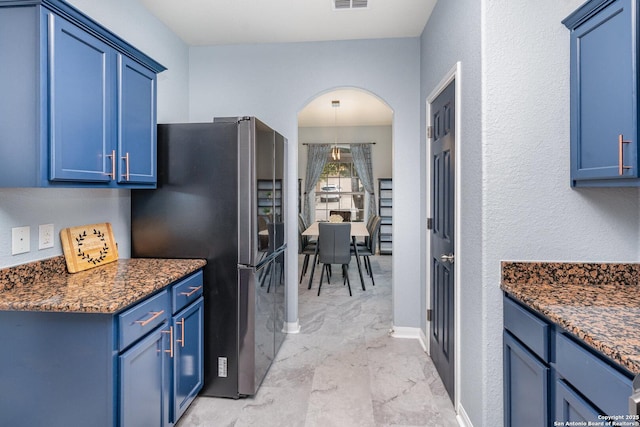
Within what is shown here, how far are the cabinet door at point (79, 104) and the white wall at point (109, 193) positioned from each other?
355 millimetres

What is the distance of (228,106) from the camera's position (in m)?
3.29

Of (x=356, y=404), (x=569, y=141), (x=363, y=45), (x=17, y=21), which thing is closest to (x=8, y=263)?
(x=17, y=21)

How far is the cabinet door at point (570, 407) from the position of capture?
105 cm

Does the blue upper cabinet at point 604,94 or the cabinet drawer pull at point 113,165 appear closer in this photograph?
the blue upper cabinet at point 604,94

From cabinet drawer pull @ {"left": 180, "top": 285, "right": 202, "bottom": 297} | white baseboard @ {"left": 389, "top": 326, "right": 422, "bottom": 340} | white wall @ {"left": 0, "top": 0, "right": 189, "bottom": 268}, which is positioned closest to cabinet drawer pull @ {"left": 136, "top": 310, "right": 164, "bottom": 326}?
cabinet drawer pull @ {"left": 180, "top": 285, "right": 202, "bottom": 297}

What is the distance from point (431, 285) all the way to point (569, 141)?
1.52 meters

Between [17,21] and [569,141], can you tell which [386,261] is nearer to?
[569,141]

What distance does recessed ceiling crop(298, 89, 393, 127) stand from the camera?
540cm

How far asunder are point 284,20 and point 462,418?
305 cm

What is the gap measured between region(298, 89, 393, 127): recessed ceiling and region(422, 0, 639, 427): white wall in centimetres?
342

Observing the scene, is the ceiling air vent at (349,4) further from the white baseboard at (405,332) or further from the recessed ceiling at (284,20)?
the white baseboard at (405,332)

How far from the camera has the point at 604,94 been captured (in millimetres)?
1366

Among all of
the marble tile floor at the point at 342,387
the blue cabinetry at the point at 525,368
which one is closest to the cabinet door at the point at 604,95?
the blue cabinetry at the point at 525,368

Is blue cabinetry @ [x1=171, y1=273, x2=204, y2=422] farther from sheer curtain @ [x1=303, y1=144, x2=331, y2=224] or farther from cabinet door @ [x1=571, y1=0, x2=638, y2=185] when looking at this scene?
sheer curtain @ [x1=303, y1=144, x2=331, y2=224]
